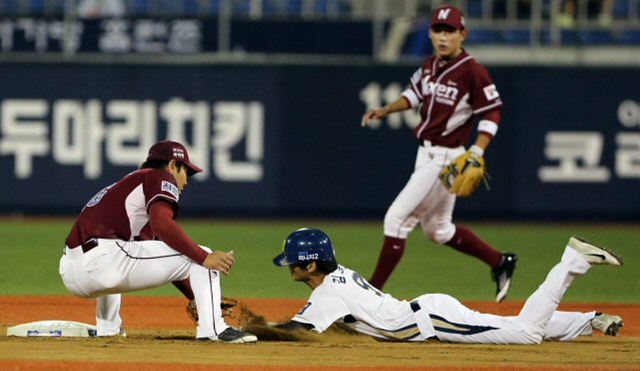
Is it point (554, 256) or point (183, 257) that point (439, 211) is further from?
point (554, 256)

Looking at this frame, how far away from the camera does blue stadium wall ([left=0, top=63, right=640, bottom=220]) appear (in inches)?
581

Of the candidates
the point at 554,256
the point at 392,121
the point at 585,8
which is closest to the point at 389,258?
the point at 554,256

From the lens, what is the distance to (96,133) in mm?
14742

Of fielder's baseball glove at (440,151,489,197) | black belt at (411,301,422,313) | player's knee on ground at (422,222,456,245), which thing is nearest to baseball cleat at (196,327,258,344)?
black belt at (411,301,422,313)

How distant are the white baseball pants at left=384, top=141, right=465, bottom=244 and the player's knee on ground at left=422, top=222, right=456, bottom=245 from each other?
0.20ft

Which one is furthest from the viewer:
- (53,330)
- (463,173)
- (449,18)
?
(449,18)

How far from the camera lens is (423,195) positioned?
8.49 meters

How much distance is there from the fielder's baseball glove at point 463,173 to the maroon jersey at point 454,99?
258 millimetres

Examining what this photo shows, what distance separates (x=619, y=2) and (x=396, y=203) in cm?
1109

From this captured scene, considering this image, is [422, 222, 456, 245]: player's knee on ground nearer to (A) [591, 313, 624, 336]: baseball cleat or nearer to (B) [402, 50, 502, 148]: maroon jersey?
(B) [402, 50, 502, 148]: maroon jersey

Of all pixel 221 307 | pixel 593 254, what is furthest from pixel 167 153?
pixel 593 254

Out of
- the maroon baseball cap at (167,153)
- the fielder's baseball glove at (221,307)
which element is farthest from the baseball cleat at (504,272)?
the maroon baseball cap at (167,153)

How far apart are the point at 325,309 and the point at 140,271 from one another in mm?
946

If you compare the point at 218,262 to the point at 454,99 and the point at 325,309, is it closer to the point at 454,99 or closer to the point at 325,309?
the point at 325,309
